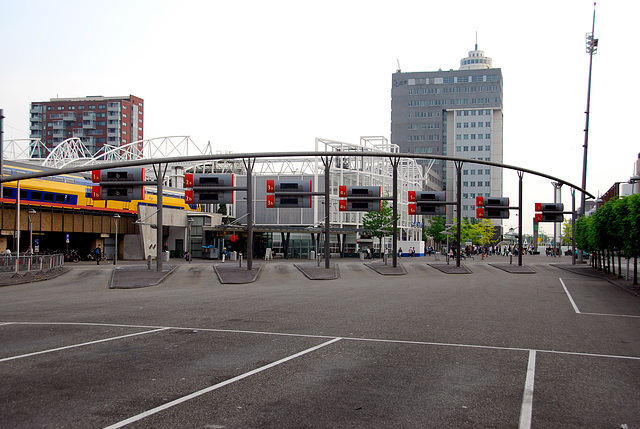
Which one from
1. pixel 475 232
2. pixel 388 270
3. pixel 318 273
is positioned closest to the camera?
pixel 318 273

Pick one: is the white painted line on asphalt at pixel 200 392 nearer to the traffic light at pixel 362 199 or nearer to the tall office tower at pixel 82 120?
the traffic light at pixel 362 199

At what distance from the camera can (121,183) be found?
98.8ft

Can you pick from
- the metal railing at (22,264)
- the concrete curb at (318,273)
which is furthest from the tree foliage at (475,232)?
the metal railing at (22,264)

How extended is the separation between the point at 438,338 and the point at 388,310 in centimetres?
518

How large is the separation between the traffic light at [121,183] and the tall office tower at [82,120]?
398 feet

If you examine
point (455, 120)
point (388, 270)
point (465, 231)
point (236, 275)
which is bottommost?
point (388, 270)

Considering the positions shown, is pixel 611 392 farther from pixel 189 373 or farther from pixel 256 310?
pixel 256 310

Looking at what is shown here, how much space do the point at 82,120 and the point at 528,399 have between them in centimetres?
15346

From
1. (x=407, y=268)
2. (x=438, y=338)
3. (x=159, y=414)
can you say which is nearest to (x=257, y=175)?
(x=407, y=268)

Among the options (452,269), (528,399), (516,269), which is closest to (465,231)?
(516,269)

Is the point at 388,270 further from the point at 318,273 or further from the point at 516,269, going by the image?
the point at 516,269

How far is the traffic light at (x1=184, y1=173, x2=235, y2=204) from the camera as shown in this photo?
1255 inches

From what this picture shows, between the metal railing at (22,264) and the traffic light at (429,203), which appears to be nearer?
the metal railing at (22,264)

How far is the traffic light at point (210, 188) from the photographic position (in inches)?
1255
